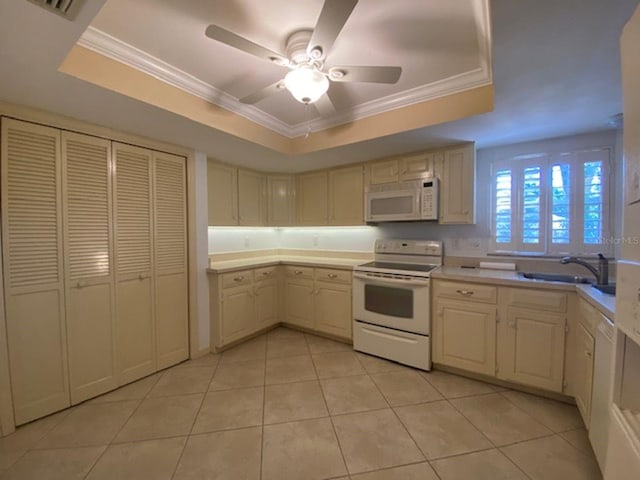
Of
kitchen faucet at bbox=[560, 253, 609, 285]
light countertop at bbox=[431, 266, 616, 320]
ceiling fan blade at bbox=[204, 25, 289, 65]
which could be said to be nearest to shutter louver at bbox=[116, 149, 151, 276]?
ceiling fan blade at bbox=[204, 25, 289, 65]

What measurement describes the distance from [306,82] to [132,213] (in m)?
→ 1.88

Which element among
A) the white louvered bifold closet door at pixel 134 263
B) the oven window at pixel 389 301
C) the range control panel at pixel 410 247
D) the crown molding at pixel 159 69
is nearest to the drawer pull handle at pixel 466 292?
the oven window at pixel 389 301

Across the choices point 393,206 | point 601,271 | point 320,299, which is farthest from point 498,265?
point 320,299

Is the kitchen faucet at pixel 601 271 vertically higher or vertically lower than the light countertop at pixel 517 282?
higher

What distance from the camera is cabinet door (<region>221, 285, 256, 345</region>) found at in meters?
2.89

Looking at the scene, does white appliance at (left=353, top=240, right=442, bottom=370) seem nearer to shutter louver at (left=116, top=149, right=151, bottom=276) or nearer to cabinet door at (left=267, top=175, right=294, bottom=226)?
cabinet door at (left=267, top=175, right=294, bottom=226)

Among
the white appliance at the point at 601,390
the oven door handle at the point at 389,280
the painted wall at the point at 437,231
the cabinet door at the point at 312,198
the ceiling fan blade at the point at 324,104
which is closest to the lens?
the white appliance at the point at 601,390

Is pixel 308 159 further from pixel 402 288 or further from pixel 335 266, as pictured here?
pixel 402 288

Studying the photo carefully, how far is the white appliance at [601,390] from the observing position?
1301 mm

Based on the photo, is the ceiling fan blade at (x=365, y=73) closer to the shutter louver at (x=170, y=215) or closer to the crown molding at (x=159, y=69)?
the crown molding at (x=159, y=69)

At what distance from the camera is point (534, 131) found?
91.1 inches

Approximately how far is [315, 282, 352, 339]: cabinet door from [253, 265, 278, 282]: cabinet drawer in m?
0.62

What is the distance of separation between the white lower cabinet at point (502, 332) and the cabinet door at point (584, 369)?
0.36ft

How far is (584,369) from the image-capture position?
5.57 ft
